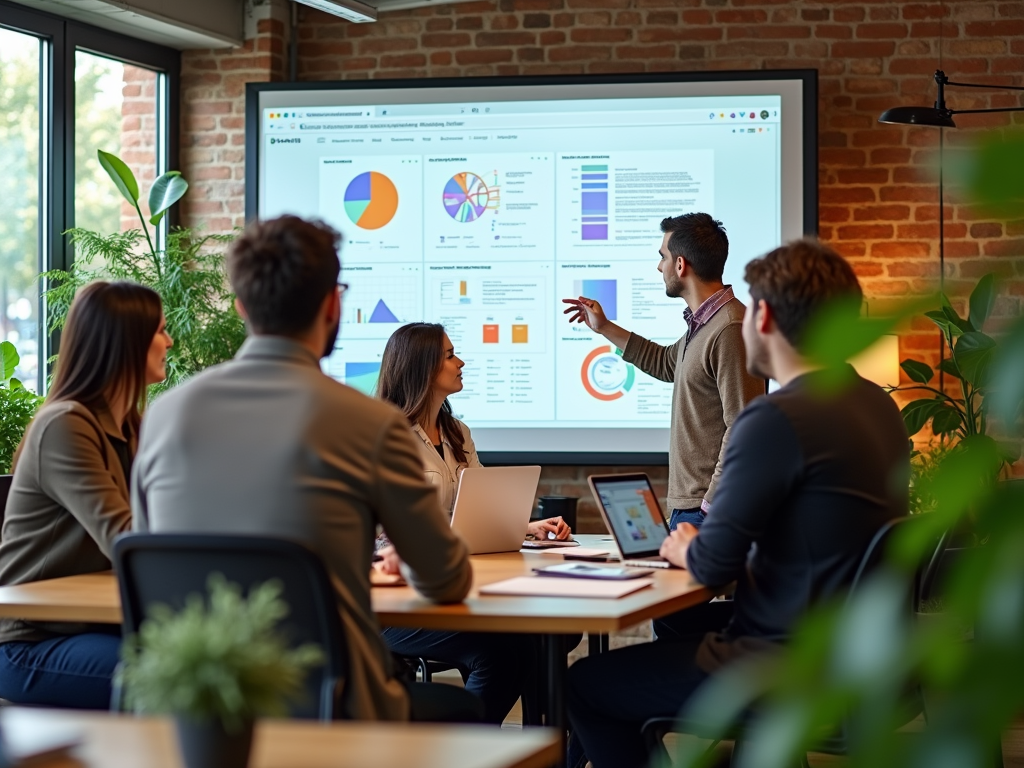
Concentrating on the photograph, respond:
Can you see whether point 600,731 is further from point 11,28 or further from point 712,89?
point 11,28

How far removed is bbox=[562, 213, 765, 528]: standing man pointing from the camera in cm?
388

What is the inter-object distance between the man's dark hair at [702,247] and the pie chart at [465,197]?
5.01 feet

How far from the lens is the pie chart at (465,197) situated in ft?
18.1

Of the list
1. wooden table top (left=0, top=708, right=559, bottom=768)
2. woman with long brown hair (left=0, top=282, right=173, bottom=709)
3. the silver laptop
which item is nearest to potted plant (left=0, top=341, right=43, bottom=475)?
woman with long brown hair (left=0, top=282, right=173, bottom=709)

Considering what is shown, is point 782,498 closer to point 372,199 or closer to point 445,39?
point 372,199

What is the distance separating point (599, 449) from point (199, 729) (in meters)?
4.36

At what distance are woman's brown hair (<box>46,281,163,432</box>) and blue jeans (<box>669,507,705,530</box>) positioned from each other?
183 centimetres

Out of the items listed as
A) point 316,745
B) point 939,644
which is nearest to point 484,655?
point 316,745

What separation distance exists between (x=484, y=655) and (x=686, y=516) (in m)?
0.99

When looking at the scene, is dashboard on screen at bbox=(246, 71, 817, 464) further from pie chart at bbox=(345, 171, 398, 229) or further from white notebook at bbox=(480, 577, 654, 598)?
white notebook at bbox=(480, 577, 654, 598)

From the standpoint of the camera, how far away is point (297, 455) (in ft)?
6.27

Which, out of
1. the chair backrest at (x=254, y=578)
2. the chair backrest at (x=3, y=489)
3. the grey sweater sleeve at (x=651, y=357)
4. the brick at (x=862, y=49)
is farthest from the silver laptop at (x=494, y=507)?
the brick at (x=862, y=49)

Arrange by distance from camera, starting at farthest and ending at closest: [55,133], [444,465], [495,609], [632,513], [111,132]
A: [111,132] → [55,133] → [444,465] → [632,513] → [495,609]

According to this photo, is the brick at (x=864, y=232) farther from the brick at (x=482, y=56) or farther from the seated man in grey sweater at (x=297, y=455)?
the seated man in grey sweater at (x=297, y=455)
